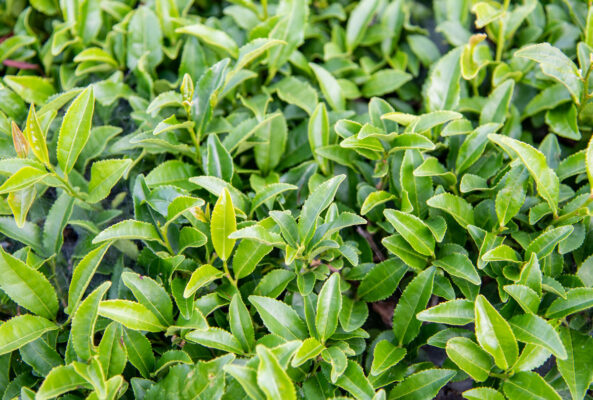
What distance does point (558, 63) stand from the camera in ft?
5.35

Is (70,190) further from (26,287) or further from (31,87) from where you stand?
(31,87)

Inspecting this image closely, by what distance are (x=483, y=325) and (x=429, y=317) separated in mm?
133

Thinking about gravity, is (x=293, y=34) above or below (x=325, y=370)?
above

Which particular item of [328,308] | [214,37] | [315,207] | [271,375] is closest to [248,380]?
[271,375]

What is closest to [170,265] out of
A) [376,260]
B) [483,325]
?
[376,260]

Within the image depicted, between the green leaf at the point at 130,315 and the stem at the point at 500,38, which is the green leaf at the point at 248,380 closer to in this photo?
the green leaf at the point at 130,315

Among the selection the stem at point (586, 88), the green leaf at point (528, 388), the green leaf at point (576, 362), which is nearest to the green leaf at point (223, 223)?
the green leaf at point (528, 388)

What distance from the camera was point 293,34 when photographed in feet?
6.37

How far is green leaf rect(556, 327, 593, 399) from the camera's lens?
1.30m

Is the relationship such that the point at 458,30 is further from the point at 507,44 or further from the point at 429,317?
the point at 429,317

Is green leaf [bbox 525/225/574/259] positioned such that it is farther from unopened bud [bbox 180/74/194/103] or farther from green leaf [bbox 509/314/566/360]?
unopened bud [bbox 180/74/194/103]

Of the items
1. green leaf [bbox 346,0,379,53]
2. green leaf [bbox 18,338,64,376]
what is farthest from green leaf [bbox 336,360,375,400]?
green leaf [bbox 346,0,379,53]

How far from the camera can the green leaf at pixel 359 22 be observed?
6.86 ft

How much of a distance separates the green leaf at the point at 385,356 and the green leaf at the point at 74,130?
41.3 inches
